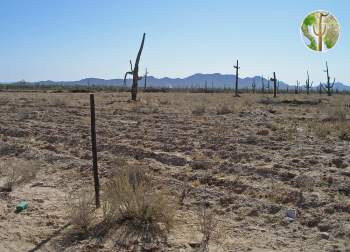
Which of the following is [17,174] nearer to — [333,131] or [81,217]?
[81,217]

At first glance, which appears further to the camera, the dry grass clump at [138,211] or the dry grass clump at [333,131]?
the dry grass clump at [333,131]

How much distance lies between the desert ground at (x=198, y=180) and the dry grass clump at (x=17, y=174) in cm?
2

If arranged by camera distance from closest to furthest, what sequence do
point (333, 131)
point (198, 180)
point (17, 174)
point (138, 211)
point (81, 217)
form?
point (81, 217) → point (138, 211) → point (198, 180) → point (17, 174) → point (333, 131)

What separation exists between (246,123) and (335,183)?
8007mm

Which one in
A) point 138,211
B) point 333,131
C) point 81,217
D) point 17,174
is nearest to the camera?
point 81,217

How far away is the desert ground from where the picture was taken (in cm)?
584

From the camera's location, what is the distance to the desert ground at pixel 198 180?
584cm

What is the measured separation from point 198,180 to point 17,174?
3.22m

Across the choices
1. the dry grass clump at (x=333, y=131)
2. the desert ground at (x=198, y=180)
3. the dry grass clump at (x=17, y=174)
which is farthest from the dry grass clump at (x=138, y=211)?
the dry grass clump at (x=333, y=131)

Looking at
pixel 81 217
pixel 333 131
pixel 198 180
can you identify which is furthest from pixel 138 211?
pixel 333 131

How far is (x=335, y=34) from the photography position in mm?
17469

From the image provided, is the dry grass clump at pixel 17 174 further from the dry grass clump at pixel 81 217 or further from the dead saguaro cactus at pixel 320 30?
the dead saguaro cactus at pixel 320 30

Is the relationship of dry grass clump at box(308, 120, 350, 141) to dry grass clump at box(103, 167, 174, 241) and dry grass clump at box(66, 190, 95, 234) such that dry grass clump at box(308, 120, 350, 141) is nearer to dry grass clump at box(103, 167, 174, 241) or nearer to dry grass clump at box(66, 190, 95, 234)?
dry grass clump at box(103, 167, 174, 241)

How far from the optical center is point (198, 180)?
8.11 m
